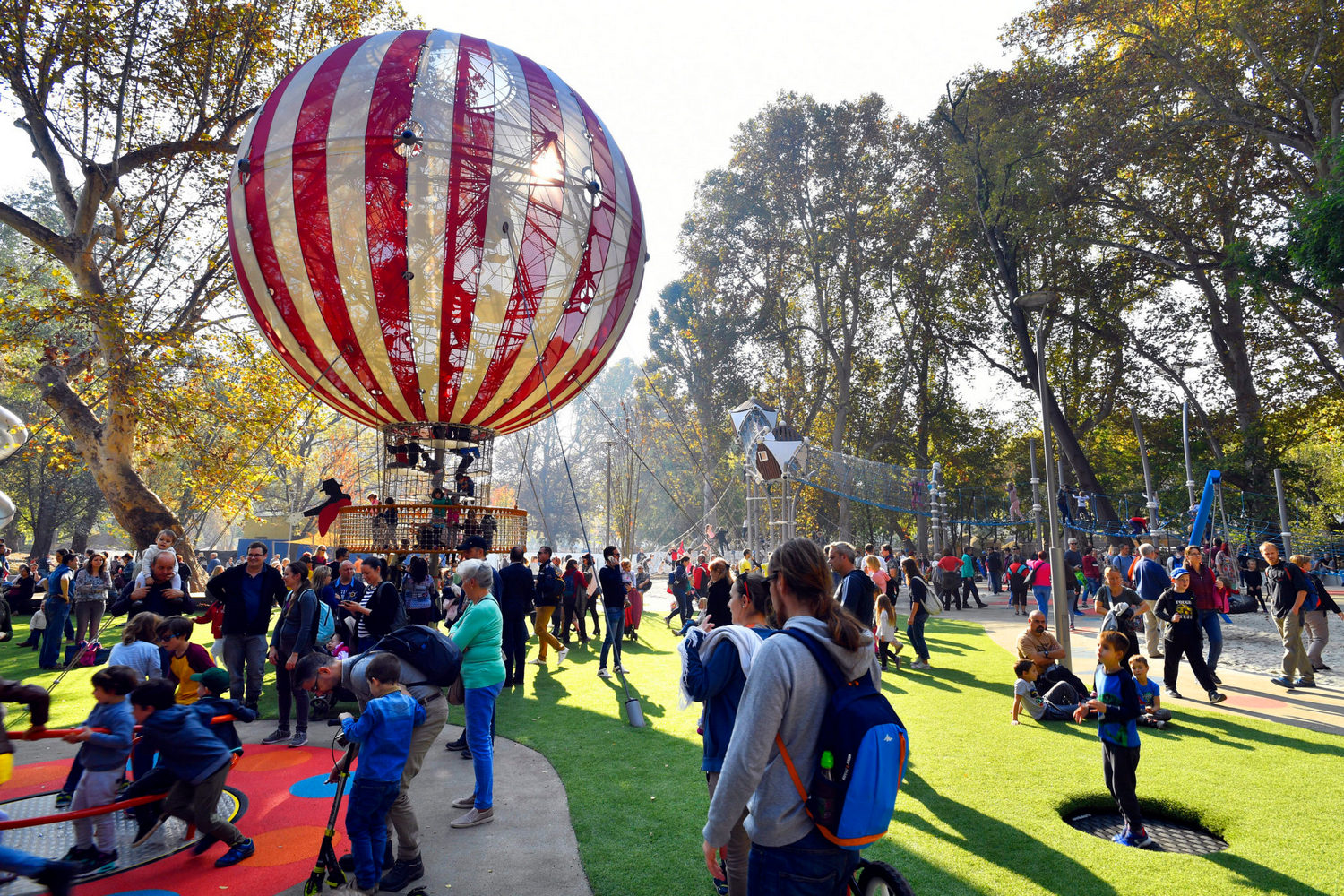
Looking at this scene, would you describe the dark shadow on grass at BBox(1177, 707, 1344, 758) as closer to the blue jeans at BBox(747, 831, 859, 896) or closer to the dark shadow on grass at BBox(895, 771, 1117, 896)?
the dark shadow on grass at BBox(895, 771, 1117, 896)

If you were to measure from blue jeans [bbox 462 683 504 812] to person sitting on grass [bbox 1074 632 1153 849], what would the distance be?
13.4 ft

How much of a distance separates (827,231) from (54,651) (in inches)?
1186

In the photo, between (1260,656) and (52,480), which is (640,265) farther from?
(52,480)

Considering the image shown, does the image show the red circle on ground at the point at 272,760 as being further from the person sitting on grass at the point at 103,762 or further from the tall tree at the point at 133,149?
the tall tree at the point at 133,149

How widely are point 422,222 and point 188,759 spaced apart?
15.4 feet

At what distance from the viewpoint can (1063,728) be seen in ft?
23.7

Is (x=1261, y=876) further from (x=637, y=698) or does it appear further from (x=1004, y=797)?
(x=637, y=698)

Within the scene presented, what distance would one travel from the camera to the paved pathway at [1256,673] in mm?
7590

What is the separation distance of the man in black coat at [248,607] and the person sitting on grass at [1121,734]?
733 centimetres

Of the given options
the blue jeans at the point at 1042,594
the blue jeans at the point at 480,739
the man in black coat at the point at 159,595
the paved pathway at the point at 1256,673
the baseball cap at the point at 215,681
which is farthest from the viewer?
the blue jeans at the point at 1042,594

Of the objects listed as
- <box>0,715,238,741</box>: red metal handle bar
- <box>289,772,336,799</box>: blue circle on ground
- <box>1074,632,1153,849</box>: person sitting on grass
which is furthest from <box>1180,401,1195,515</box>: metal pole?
<box>0,715,238,741</box>: red metal handle bar

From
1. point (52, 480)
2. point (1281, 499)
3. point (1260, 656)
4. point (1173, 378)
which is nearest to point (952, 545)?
point (1173, 378)

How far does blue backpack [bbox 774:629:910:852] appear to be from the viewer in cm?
210

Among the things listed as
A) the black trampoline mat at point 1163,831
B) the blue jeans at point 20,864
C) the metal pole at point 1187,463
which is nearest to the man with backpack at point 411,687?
the blue jeans at point 20,864
